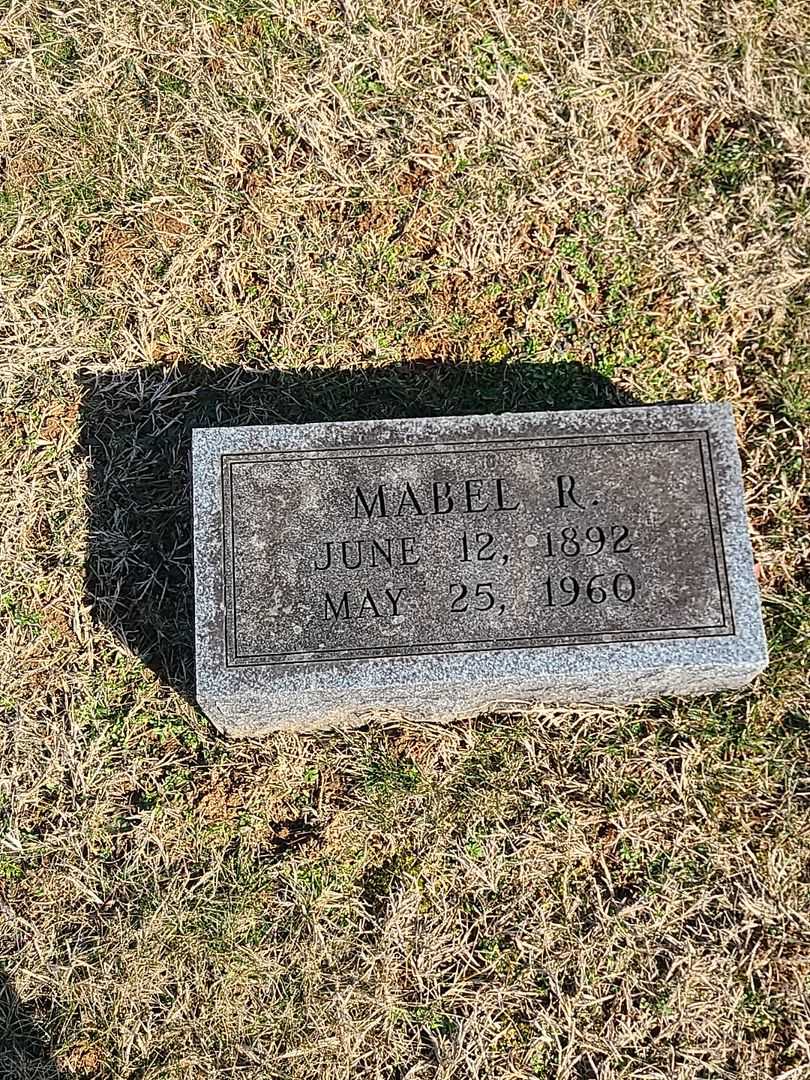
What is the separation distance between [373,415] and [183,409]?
722mm

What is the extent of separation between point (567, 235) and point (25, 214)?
2144 mm

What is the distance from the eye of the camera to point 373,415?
3516 mm

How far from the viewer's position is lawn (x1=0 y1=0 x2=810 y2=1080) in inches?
124

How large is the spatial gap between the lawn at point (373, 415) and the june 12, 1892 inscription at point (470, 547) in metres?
0.68

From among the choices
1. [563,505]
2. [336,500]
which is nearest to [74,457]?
[336,500]

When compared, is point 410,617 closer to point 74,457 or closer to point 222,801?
point 222,801

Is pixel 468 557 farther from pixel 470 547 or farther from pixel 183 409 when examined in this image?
pixel 183 409

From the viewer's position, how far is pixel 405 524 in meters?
2.78

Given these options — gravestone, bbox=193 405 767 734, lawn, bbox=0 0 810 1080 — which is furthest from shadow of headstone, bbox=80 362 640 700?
gravestone, bbox=193 405 767 734

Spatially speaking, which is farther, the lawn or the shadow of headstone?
the shadow of headstone

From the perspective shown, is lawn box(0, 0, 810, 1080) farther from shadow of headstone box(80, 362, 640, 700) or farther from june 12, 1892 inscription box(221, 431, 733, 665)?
june 12, 1892 inscription box(221, 431, 733, 665)

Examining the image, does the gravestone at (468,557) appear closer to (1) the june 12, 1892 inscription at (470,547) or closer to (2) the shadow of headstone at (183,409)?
(1) the june 12, 1892 inscription at (470,547)

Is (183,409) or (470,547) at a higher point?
(183,409)

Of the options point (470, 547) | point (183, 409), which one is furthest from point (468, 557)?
point (183, 409)
